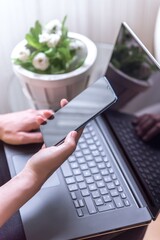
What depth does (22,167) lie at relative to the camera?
0.68 meters

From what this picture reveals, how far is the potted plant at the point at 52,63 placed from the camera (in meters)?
0.80

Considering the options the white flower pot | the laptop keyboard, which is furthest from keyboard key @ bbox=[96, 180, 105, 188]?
the white flower pot

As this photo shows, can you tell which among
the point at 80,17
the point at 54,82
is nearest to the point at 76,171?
the point at 54,82

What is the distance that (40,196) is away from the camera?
24.8 inches

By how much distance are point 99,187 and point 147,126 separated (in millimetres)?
149

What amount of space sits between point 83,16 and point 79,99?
1.23ft

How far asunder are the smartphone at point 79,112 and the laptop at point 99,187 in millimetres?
90

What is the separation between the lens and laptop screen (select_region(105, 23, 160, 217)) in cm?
64

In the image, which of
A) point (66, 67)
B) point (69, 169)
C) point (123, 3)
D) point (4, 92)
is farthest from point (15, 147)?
point (123, 3)

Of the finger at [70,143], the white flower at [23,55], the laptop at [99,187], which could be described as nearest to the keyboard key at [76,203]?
the laptop at [99,187]

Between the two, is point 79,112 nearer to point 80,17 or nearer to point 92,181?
point 92,181

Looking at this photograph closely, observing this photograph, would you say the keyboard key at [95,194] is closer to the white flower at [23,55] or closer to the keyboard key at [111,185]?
the keyboard key at [111,185]

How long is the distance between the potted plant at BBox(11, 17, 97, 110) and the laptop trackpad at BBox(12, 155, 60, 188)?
0.19 meters

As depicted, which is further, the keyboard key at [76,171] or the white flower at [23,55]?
the white flower at [23,55]
